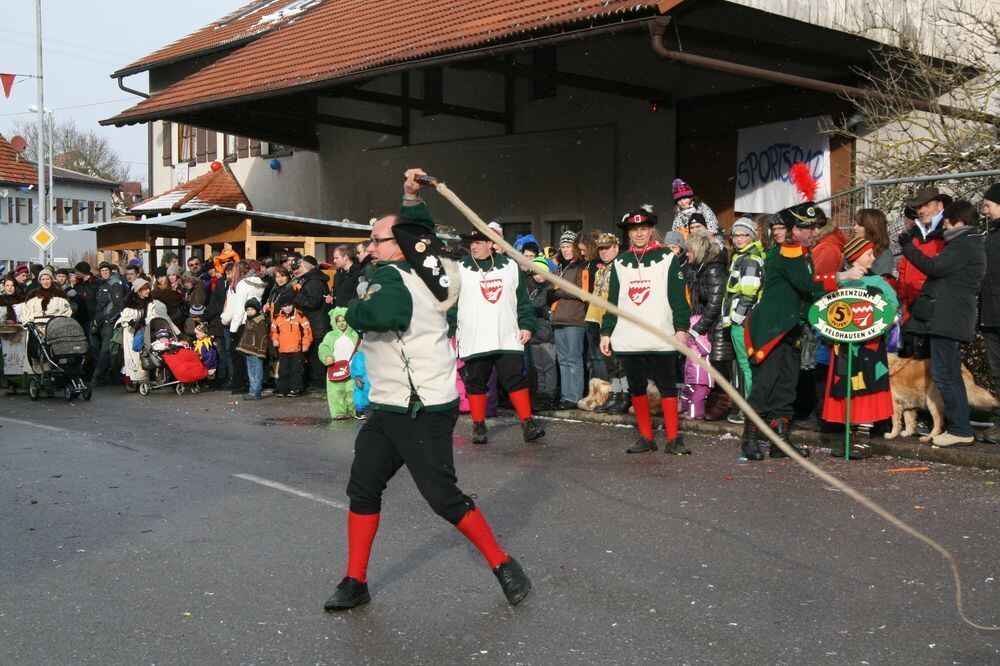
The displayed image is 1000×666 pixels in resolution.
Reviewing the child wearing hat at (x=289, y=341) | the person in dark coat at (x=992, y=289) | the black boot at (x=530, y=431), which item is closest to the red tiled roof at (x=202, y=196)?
the child wearing hat at (x=289, y=341)

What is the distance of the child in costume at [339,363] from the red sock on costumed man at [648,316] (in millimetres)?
3801

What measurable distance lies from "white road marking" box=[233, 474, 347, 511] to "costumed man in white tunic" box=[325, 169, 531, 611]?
223 cm

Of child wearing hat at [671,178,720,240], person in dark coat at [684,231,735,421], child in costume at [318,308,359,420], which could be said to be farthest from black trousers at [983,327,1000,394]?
child in costume at [318,308,359,420]

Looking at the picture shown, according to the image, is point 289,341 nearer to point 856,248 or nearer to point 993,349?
point 856,248

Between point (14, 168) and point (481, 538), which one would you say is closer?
point (481, 538)

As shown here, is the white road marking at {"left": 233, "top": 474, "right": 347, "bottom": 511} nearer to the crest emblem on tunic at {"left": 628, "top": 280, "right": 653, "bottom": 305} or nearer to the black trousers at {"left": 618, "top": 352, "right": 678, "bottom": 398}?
the black trousers at {"left": 618, "top": 352, "right": 678, "bottom": 398}

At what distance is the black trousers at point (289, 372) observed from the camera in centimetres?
1504

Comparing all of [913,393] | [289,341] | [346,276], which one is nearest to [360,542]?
[913,393]

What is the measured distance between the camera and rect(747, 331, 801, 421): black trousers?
908 centimetres

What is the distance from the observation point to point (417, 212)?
544 cm

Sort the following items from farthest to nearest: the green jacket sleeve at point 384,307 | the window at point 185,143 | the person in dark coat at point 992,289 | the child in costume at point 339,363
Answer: the window at point 185,143 → the child in costume at point 339,363 → the person in dark coat at point 992,289 → the green jacket sleeve at point 384,307

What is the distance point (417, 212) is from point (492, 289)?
5053 millimetres

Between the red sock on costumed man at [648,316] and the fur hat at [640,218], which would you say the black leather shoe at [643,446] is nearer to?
the red sock on costumed man at [648,316]

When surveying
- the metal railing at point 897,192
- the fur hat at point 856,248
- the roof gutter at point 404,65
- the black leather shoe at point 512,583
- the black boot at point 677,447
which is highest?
the roof gutter at point 404,65
